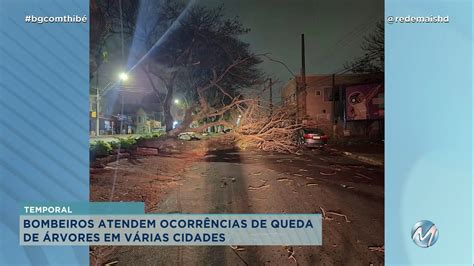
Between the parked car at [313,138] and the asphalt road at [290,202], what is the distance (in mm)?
50

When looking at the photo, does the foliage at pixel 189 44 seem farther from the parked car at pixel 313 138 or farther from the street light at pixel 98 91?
the parked car at pixel 313 138

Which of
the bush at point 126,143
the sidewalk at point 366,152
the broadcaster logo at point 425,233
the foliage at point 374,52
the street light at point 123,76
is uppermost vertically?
the foliage at point 374,52

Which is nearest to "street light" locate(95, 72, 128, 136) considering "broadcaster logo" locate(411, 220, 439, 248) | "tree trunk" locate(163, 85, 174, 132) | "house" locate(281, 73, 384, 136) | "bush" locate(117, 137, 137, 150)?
"bush" locate(117, 137, 137, 150)

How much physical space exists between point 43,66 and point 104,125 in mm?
423

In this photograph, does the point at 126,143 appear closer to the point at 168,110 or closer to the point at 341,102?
the point at 168,110

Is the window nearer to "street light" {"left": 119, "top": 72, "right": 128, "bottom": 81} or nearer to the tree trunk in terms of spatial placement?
the tree trunk

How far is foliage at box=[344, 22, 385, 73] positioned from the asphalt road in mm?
502

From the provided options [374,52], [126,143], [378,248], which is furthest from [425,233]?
[126,143]

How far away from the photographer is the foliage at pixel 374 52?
1530mm

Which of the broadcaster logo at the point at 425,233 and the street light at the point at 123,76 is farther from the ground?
the street light at the point at 123,76

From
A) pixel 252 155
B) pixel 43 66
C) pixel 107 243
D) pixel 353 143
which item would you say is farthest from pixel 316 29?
pixel 107 243

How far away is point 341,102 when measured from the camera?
1.70 m

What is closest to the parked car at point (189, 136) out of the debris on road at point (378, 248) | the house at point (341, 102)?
the house at point (341, 102)

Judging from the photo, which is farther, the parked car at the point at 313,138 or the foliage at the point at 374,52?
the parked car at the point at 313,138
